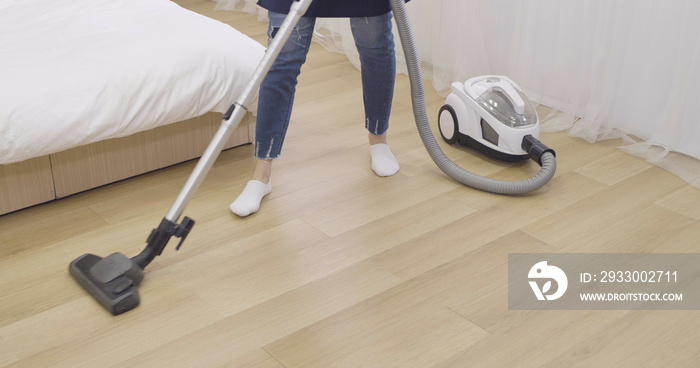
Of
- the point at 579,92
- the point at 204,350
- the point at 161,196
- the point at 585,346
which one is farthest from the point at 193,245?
the point at 579,92

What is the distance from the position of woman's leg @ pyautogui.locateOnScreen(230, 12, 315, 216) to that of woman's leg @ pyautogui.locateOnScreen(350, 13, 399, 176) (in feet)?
0.55

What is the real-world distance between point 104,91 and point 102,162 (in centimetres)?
21

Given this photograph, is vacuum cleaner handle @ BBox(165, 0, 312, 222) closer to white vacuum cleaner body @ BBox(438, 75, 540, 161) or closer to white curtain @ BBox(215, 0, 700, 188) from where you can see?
white vacuum cleaner body @ BBox(438, 75, 540, 161)

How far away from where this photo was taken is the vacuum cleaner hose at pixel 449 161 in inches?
76.5

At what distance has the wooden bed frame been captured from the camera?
6.12ft

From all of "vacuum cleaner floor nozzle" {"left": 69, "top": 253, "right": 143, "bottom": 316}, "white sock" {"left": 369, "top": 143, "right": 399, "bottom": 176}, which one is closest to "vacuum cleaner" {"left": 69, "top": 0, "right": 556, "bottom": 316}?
"vacuum cleaner floor nozzle" {"left": 69, "top": 253, "right": 143, "bottom": 316}

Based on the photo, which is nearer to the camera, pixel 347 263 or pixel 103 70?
pixel 347 263

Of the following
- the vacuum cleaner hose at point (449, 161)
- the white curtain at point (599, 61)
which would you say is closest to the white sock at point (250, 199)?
the vacuum cleaner hose at point (449, 161)

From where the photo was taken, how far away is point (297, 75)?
1.87 m

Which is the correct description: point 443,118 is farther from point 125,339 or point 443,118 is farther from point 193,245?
point 125,339

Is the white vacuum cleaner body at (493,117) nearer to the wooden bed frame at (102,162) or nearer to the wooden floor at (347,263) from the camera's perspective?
the wooden floor at (347,263)

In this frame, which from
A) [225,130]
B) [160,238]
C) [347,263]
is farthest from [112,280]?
[347,263]

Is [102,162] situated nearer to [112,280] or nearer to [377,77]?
Result: [112,280]

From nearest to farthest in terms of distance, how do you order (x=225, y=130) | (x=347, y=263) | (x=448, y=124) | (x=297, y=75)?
(x=225, y=130) → (x=347, y=263) → (x=297, y=75) → (x=448, y=124)
